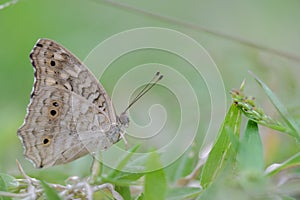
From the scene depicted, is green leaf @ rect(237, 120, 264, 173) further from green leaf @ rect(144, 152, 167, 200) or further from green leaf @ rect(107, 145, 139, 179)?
green leaf @ rect(107, 145, 139, 179)

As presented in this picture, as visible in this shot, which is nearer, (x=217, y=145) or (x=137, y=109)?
(x=217, y=145)

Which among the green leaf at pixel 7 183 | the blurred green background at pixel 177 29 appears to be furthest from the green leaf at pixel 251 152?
the blurred green background at pixel 177 29

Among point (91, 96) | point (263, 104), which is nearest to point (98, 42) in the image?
point (263, 104)

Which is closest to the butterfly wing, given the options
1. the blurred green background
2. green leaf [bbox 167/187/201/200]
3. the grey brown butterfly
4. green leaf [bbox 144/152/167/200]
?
the grey brown butterfly

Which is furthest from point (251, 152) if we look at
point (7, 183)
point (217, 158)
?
point (7, 183)

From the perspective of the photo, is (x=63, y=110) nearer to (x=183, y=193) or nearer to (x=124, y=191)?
(x=124, y=191)

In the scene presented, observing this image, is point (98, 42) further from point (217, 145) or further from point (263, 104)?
point (217, 145)


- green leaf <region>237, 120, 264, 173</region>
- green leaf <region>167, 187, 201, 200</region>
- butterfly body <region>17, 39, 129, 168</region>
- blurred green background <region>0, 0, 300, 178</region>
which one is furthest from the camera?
blurred green background <region>0, 0, 300, 178</region>
